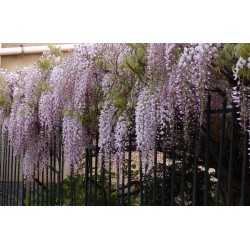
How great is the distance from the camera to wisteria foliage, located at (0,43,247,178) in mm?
2840

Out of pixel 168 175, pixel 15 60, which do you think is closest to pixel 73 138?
pixel 168 175

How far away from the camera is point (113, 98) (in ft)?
11.0

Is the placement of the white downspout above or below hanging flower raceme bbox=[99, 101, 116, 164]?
above

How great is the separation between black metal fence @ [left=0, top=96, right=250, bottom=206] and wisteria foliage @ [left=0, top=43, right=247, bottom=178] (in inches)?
4.4

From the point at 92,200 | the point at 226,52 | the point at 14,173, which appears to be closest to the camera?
the point at 226,52

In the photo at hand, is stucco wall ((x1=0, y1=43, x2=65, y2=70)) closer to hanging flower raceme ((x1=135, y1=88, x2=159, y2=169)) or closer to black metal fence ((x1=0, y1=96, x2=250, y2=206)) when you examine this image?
black metal fence ((x1=0, y1=96, x2=250, y2=206))

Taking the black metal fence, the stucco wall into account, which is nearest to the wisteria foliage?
the black metal fence

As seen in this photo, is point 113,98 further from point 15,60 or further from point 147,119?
point 15,60

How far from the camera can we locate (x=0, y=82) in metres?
5.11
